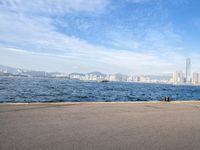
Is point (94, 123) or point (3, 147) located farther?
point (94, 123)

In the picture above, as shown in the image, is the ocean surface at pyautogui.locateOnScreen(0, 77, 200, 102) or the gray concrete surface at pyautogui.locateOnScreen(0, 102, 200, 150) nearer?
the gray concrete surface at pyautogui.locateOnScreen(0, 102, 200, 150)

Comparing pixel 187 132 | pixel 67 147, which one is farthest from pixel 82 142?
pixel 187 132

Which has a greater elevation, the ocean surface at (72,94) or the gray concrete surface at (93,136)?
the gray concrete surface at (93,136)

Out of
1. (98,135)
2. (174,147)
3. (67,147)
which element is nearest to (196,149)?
(174,147)

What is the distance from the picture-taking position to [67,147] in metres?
5.14

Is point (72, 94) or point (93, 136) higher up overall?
point (93, 136)

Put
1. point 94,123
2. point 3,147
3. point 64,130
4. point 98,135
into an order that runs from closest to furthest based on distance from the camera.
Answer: point 3,147
point 98,135
point 64,130
point 94,123

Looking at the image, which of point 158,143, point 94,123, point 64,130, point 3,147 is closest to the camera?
point 3,147

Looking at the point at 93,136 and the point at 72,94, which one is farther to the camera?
the point at 72,94

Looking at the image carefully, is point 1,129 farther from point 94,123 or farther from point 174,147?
point 174,147

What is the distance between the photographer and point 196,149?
17.2ft

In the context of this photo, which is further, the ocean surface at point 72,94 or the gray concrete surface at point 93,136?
the ocean surface at point 72,94

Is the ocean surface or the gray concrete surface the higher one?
the gray concrete surface

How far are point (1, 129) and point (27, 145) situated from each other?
1.91 meters
